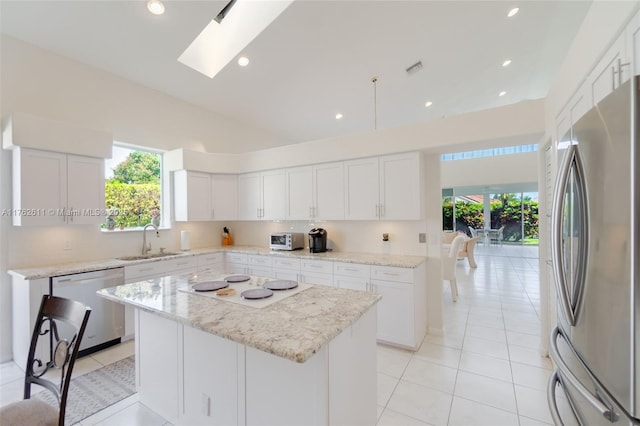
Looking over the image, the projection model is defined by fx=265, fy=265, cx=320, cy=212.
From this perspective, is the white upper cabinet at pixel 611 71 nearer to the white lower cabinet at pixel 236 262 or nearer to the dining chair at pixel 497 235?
the white lower cabinet at pixel 236 262

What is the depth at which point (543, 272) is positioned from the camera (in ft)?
9.32

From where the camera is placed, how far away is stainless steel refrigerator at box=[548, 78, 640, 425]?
30.7 inches

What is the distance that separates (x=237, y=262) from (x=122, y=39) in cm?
333

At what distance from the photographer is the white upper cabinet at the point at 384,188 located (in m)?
3.28

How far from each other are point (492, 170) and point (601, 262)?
10.4 m

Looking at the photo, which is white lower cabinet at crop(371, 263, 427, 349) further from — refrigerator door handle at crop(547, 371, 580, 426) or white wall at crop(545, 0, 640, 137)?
white wall at crop(545, 0, 640, 137)

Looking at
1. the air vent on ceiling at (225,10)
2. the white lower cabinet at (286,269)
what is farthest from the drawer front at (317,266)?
the air vent on ceiling at (225,10)

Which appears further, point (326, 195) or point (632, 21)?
point (326, 195)

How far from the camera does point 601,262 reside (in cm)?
93

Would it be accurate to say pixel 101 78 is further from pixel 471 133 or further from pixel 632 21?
pixel 632 21

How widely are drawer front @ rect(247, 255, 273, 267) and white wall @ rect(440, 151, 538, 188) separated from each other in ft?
29.1

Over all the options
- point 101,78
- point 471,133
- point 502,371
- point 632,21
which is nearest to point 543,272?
point 502,371

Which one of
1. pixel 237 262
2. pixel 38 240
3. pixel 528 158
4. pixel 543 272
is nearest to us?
pixel 543 272

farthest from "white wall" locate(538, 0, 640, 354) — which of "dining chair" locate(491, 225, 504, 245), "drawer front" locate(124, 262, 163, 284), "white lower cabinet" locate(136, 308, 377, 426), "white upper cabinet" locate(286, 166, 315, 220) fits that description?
"dining chair" locate(491, 225, 504, 245)
